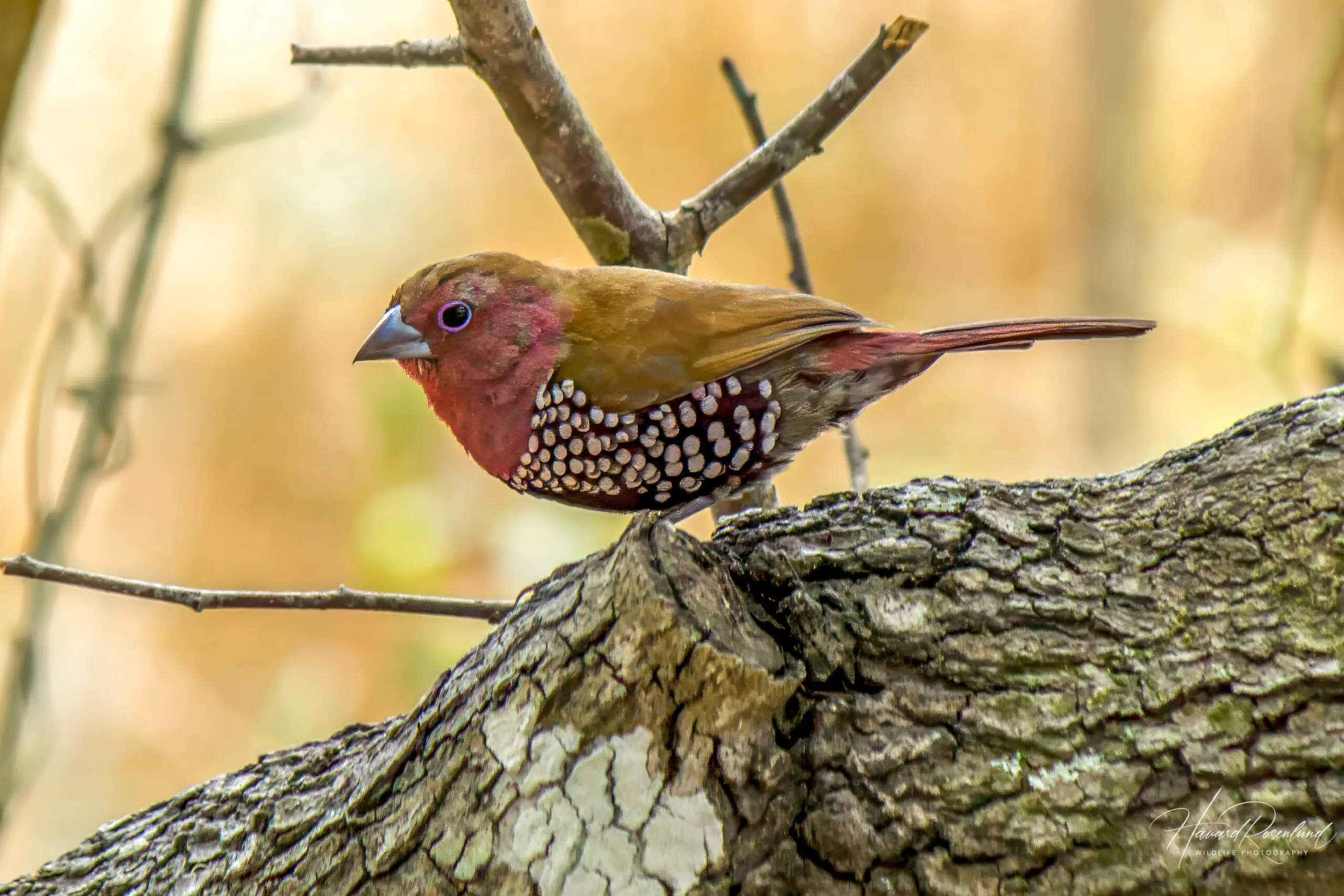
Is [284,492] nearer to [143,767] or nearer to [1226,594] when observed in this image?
[143,767]

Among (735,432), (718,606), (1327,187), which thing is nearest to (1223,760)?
(718,606)

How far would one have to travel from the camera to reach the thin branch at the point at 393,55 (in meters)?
2.45

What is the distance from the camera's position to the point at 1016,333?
8.21ft

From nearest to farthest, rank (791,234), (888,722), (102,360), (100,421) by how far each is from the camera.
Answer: (888,722) → (791,234) → (100,421) → (102,360)

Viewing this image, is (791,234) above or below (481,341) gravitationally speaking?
above

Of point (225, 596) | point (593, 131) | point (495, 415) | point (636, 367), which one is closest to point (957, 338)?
point (636, 367)

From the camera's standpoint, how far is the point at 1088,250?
21.4ft

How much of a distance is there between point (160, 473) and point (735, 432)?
4217 mm

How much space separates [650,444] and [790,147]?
30.6 inches

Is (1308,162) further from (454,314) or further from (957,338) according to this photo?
(454,314)
